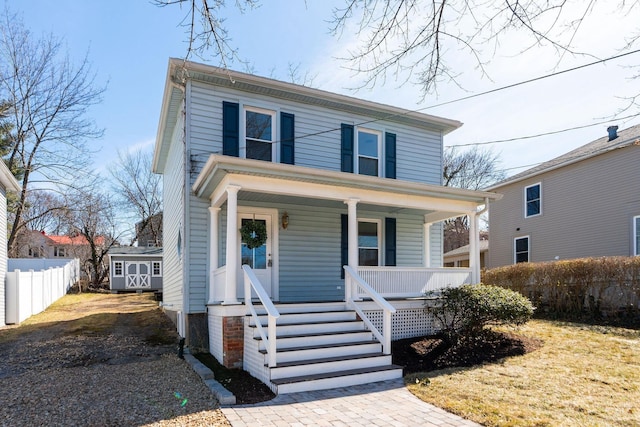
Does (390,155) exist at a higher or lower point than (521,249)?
higher

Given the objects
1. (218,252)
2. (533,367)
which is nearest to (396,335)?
(533,367)

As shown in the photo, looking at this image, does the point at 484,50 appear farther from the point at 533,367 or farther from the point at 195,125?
the point at 195,125

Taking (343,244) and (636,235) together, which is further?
(636,235)

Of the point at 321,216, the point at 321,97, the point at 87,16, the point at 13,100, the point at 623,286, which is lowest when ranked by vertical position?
the point at 623,286

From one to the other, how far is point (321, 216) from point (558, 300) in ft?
21.7

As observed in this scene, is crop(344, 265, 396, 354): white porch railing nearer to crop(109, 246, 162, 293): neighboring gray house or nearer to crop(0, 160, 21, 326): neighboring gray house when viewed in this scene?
crop(0, 160, 21, 326): neighboring gray house

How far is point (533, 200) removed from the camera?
16.9 meters

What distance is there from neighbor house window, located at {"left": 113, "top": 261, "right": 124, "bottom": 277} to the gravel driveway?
13944 mm

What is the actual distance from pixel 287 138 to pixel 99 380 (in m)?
5.94

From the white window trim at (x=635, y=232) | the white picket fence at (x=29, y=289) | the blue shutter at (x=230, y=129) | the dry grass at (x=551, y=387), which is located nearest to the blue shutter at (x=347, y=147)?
the blue shutter at (x=230, y=129)

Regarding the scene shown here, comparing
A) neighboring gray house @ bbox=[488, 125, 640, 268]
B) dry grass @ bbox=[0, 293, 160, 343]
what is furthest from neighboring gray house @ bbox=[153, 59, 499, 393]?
neighboring gray house @ bbox=[488, 125, 640, 268]

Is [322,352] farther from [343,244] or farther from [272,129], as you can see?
[272,129]

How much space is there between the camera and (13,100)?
18.1 metres

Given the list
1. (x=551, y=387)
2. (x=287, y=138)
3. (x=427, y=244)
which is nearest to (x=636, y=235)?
(x=427, y=244)
